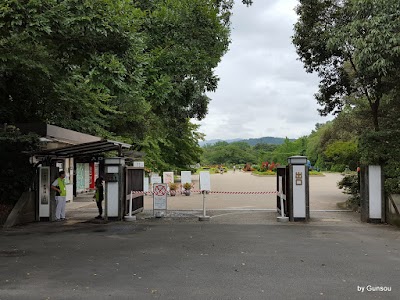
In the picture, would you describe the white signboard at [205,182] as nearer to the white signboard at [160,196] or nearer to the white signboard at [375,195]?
the white signboard at [160,196]

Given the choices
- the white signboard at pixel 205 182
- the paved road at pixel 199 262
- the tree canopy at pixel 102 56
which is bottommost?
the paved road at pixel 199 262

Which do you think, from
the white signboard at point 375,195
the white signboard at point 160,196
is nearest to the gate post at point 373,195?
the white signboard at point 375,195

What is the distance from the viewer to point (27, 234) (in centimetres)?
1088

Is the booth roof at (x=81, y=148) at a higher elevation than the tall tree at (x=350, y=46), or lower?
lower

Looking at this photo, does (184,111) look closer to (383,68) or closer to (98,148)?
(98,148)

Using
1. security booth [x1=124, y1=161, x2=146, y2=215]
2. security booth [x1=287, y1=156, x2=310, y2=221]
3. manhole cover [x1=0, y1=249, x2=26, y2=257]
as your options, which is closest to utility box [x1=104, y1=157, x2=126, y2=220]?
security booth [x1=124, y1=161, x2=146, y2=215]

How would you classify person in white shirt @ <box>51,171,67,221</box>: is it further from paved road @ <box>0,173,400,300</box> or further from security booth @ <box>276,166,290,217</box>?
security booth @ <box>276,166,290,217</box>

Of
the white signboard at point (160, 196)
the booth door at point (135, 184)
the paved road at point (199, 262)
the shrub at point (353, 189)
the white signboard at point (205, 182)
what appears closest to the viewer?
the paved road at point (199, 262)

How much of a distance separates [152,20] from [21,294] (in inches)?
439

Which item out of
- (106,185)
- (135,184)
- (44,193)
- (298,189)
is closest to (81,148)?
(106,185)

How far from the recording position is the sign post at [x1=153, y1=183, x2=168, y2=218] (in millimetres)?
14367

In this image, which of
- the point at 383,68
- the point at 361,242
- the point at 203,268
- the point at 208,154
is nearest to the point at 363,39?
the point at 383,68

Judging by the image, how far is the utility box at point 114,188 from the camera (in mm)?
13555

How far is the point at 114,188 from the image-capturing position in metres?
13.7
